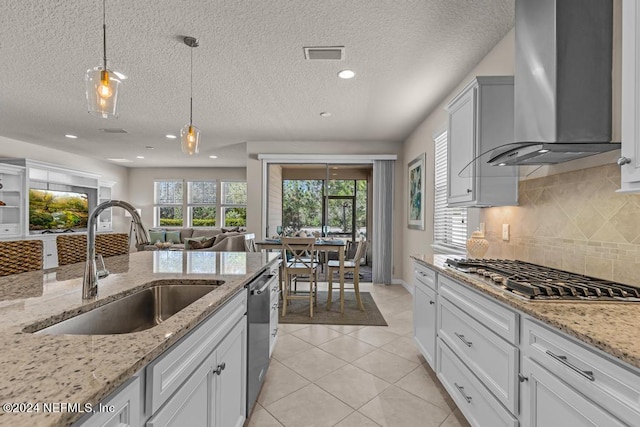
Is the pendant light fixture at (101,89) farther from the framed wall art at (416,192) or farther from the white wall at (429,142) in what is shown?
the framed wall art at (416,192)

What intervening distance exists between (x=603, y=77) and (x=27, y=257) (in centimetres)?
315

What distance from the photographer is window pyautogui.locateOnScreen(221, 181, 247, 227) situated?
29.7 ft

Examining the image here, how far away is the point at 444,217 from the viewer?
379cm

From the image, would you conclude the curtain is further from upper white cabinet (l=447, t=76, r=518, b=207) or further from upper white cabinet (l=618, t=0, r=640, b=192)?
upper white cabinet (l=618, t=0, r=640, b=192)

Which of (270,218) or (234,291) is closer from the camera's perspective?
(234,291)

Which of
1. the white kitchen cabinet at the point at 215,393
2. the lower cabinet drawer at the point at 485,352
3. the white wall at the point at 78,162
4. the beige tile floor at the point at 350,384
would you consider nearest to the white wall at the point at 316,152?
the beige tile floor at the point at 350,384

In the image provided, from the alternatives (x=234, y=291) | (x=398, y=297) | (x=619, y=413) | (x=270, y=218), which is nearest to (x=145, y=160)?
(x=270, y=218)

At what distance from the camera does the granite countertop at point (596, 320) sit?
32.0 inches

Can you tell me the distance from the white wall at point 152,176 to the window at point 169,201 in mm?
157

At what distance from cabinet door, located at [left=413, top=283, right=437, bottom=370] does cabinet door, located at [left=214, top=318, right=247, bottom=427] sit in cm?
137

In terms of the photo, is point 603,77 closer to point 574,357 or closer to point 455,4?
point 455,4

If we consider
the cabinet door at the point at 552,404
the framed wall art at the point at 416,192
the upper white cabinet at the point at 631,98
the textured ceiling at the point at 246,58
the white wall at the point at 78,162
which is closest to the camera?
the cabinet door at the point at 552,404

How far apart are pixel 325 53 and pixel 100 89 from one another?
1.71 metres

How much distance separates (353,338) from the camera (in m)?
3.13
